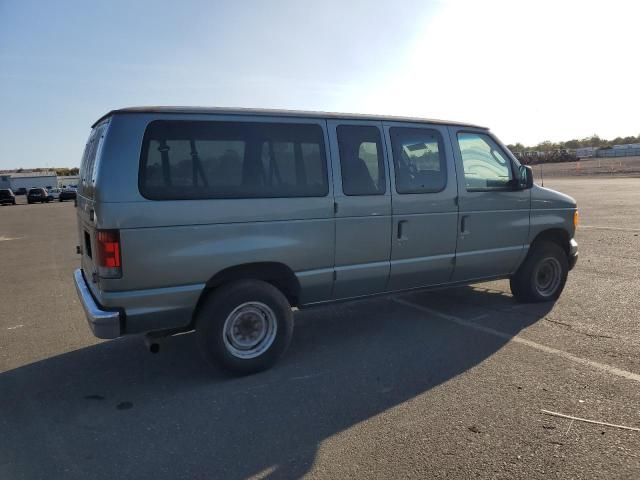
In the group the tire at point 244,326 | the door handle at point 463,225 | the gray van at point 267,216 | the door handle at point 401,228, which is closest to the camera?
the gray van at point 267,216

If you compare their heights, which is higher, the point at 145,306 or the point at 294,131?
the point at 294,131

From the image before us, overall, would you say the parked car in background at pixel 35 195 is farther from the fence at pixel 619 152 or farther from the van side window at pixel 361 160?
the fence at pixel 619 152

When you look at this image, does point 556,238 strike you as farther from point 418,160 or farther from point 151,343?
point 151,343

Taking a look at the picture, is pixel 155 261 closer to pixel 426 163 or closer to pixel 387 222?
pixel 387 222

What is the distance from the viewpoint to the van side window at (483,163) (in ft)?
→ 18.1

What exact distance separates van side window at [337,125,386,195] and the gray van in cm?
1

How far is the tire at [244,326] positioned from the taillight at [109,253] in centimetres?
78

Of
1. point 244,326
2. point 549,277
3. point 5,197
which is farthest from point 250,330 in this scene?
point 5,197

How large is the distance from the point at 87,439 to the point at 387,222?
3093mm

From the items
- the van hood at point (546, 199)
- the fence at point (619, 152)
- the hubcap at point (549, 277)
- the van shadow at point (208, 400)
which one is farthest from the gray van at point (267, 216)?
the fence at point (619, 152)

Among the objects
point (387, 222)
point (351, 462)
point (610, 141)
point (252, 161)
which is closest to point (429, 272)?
point (387, 222)

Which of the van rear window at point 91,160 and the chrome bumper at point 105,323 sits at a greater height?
the van rear window at point 91,160

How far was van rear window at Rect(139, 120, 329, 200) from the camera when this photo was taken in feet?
12.8

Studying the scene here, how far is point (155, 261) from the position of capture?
3834 millimetres
